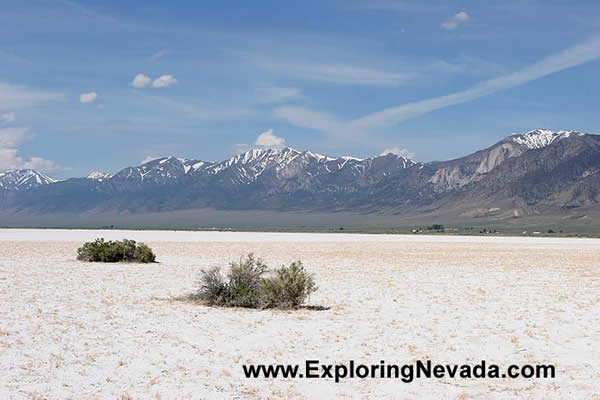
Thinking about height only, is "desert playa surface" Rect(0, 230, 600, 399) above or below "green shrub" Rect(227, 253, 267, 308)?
below

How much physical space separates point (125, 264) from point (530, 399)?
72.0 ft

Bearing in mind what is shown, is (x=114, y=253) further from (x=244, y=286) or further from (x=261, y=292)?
(x=261, y=292)

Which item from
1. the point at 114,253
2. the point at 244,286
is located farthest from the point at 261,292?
the point at 114,253

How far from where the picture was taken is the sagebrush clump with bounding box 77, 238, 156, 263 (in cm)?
2803

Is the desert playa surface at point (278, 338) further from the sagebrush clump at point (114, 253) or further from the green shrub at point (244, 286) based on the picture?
the sagebrush clump at point (114, 253)

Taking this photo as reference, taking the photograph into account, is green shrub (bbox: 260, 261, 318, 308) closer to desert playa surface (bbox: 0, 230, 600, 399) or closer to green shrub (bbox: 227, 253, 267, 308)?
green shrub (bbox: 227, 253, 267, 308)

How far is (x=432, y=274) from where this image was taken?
25.3 metres

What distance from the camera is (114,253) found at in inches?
1110

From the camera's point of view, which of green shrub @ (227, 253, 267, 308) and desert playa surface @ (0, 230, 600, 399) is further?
green shrub @ (227, 253, 267, 308)

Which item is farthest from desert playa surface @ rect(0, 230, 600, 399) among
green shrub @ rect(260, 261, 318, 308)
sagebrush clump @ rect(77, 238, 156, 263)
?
sagebrush clump @ rect(77, 238, 156, 263)

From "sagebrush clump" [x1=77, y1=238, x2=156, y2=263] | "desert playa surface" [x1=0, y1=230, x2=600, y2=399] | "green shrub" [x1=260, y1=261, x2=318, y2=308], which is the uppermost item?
"sagebrush clump" [x1=77, y1=238, x2=156, y2=263]

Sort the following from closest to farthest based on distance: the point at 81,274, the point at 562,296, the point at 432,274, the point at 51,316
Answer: the point at 51,316
the point at 562,296
the point at 81,274
the point at 432,274

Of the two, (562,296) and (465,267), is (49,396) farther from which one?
(465,267)

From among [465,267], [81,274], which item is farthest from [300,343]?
[465,267]
